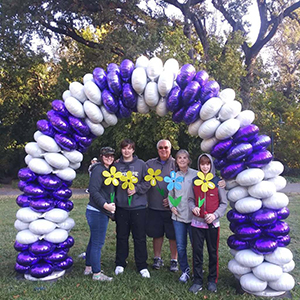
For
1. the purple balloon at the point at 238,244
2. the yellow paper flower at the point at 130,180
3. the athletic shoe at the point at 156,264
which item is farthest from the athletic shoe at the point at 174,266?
the yellow paper flower at the point at 130,180

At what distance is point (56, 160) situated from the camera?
393cm

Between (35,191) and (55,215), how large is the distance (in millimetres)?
401

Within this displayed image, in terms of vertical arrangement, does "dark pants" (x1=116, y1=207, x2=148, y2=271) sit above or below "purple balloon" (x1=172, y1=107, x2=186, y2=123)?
below

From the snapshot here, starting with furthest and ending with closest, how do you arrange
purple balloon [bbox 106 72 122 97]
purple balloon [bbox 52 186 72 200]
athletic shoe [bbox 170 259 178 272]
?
athletic shoe [bbox 170 259 178 272]
purple balloon [bbox 52 186 72 200]
purple balloon [bbox 106 72 122 97]

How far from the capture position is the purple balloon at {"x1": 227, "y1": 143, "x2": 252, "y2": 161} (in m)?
3.61

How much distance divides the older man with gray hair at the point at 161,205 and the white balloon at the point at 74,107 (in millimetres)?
1151

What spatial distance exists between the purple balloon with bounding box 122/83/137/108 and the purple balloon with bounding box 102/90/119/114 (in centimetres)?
13

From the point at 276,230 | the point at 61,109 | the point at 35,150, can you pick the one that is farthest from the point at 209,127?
the point at 35,150

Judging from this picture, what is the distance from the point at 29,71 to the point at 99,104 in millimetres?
14396

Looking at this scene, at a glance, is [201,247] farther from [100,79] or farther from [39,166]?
[100,79]

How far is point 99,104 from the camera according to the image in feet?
13.2

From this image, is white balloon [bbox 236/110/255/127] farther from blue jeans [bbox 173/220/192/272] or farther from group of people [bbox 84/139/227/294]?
blue jeans [bbox 173/220/192/272]

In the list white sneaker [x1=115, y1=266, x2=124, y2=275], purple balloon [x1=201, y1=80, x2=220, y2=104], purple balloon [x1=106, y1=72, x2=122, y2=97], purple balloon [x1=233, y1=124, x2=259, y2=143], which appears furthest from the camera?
white sneaker [x1=115, y1=266, x2=124, y2=275]

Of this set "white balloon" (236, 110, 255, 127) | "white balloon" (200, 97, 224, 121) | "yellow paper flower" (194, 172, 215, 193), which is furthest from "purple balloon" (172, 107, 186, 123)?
"yellow paper flower" (194, 172, 215, 193)
